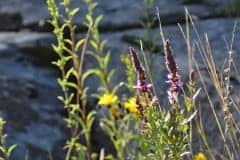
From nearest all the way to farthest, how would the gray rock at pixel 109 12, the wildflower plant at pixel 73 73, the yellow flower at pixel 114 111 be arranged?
the wildflower plant at pixel 73 73
the yellow flower at pixel 114 111
the gray rock at pixel 109 12

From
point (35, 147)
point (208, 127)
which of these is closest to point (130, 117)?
point (208, 127)

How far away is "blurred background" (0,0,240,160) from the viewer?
3938mm

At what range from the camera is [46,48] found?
15.4 feet

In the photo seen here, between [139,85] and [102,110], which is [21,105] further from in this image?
[139,85]

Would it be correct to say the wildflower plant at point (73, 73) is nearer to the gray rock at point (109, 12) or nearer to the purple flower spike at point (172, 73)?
the purple flower spike at point (172, 73)

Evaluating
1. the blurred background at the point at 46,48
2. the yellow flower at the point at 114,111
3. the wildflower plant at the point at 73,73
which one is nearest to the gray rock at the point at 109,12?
the blurred background at the point at 46,48

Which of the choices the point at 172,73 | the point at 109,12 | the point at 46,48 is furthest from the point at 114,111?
the point at 109,12

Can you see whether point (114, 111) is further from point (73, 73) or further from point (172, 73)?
point (172, 73)

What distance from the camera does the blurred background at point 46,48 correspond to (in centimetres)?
394

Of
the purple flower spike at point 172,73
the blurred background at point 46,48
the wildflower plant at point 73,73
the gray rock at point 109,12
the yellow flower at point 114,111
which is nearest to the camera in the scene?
the purple flower spike at point 172,73

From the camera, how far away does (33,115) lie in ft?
13.3

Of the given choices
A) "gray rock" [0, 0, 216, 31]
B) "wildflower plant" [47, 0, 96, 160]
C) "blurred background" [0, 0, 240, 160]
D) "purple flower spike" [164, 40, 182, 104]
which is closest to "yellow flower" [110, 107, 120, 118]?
"wildflower plant" [47, 0, 96, 160]

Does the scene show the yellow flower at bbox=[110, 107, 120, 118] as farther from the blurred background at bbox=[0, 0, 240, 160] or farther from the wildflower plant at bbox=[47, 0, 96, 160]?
the blurred background at bbox=[0, 0, 240, 160]

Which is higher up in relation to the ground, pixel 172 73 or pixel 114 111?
pixel 172 73
